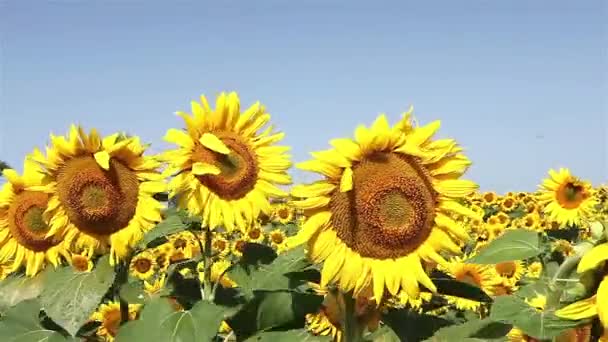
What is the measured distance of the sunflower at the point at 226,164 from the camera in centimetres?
364

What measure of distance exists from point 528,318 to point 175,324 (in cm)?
161

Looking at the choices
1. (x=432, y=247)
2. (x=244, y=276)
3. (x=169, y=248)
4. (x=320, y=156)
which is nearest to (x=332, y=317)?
(x=244, y=276)

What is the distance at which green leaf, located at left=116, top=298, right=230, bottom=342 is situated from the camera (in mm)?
3145

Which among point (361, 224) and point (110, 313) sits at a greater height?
point (361, 224)

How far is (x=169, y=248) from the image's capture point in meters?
9.22

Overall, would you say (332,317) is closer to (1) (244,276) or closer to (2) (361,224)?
(1) (244,276)

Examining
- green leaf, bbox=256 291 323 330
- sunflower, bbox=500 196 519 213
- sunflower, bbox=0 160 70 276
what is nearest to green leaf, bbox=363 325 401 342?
green leaf, bbox=256 291 323 330

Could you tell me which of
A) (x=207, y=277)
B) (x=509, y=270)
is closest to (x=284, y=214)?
(x=509, y=270)

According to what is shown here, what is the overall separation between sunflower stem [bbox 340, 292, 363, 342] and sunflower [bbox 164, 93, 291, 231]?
3.18 feet

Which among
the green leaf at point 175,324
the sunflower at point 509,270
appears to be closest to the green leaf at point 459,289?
the green leaf at point 175,324

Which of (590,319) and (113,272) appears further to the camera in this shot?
(113,272)

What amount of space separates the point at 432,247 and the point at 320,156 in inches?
24.4


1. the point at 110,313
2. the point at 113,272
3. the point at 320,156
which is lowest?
the point at 110,313

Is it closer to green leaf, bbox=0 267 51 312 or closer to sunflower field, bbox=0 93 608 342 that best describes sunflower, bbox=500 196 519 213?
sunflower field, bbox=0 93 608 342
